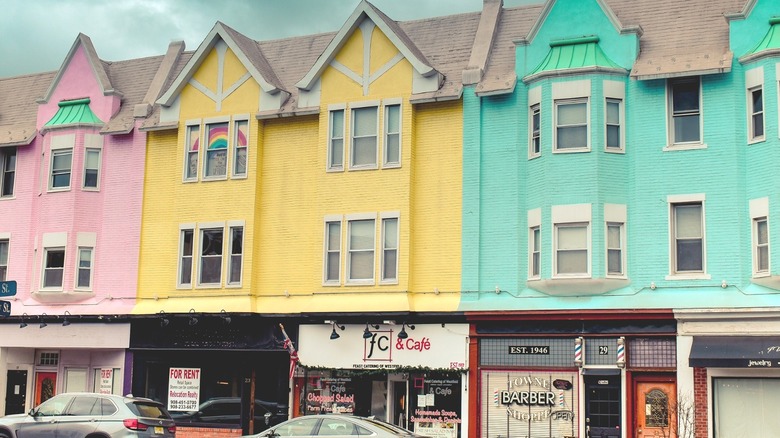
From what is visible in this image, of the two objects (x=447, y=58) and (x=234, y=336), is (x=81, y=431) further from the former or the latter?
(x=447, y=58)

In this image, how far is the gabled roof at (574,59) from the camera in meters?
28.2

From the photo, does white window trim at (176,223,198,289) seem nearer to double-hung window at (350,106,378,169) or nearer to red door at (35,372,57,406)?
double-hung window at (350,106,378,169)

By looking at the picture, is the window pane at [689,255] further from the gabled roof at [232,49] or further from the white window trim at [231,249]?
the gabled roof at [232,49]

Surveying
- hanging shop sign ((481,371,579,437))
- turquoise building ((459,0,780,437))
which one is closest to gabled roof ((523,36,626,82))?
turquoise building ((459,0,780,437))

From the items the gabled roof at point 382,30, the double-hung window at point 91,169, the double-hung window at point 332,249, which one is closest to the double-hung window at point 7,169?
the double-hung window at point 91,169

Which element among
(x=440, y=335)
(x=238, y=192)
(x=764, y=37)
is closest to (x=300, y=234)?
(x=238, y=192)

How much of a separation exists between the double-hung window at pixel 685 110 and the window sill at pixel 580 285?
3.94 m

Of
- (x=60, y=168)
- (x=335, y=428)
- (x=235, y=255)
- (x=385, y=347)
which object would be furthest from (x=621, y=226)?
(x=60, y=168)

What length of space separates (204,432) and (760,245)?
1653 centimetres

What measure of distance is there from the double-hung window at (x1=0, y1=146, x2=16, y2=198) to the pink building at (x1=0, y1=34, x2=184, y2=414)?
34 mm

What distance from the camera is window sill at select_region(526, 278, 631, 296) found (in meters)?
27.3

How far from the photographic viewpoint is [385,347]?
29.8 meters

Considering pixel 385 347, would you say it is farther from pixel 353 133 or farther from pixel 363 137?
pixel 353 133

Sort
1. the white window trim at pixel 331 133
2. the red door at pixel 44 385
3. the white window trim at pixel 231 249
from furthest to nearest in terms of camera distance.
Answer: the red door at pixel 44 385 < the white window trim at pixel 231 249 < the white window trim at pixel 331 133
